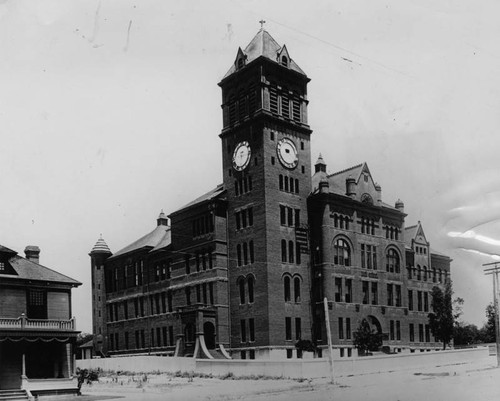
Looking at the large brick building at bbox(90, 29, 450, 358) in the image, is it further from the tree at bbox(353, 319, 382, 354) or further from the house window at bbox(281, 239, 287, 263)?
the tree at bbox(353, 319, 382, 354)

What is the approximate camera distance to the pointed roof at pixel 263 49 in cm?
5831

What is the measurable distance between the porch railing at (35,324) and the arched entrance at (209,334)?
2031 cm

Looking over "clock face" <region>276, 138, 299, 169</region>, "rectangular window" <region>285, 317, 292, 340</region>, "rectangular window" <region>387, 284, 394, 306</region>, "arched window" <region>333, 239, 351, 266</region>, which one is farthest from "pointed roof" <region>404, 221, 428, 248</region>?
"rectangular window" <region>285, 317, 292, 340</region>

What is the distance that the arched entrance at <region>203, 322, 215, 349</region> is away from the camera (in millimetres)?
58469

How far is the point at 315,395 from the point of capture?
103ft

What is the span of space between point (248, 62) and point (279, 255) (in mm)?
17051

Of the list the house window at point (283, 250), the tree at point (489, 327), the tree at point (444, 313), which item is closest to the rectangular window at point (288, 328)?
the house window at point (283, 250)

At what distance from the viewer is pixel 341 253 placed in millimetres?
59812

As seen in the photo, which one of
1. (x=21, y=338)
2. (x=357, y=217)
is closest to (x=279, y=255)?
(x=357, y=217)

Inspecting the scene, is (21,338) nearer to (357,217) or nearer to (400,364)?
(400,364)

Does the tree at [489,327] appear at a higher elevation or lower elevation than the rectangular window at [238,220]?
lower

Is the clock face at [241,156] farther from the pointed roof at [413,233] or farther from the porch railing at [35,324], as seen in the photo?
the porch railing at [35,324]

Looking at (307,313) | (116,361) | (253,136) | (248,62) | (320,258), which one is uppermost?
(248,62)

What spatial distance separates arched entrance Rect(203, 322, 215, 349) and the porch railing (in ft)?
66.6
